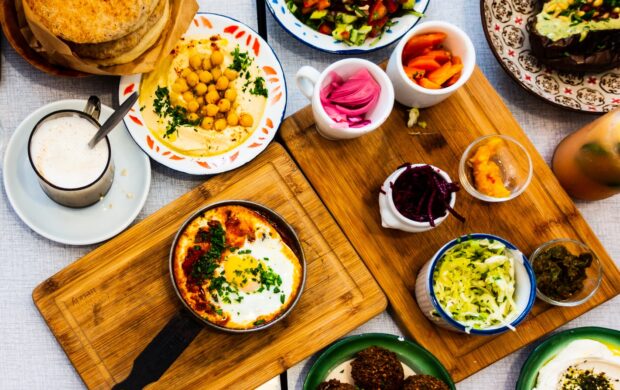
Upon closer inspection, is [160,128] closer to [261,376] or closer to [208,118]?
[208,118]

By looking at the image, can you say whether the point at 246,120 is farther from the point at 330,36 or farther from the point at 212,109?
the point at 330,36

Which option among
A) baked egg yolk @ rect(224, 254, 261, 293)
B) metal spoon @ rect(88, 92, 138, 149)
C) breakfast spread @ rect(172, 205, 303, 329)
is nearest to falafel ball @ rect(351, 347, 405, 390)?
breakfast spread @ rect(172, 205, 303, 329)

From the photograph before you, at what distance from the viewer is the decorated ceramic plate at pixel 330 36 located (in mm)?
2055

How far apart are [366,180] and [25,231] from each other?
106 centimetres

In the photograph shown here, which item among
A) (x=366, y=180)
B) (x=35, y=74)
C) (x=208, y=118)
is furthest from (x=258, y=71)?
(x=35, y=74)

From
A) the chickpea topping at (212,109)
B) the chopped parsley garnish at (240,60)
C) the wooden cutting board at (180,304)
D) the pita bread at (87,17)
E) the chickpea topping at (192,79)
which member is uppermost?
the pita bread at (87,17)

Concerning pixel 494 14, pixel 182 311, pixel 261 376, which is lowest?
pixel 261 376

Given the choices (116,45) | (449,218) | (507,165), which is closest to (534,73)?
(507,165)

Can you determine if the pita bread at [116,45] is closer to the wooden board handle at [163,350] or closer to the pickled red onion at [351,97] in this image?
the pickled red onion at [351,97]

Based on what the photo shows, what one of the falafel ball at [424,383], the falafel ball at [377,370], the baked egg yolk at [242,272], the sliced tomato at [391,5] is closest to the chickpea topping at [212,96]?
the baked egg yolk at [242,272]

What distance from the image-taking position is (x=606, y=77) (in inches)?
86.2

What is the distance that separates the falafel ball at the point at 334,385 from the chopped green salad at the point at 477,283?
0.36m

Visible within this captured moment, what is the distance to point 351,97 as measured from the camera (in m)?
1.95

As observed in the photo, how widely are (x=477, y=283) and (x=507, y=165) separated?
0.40m
